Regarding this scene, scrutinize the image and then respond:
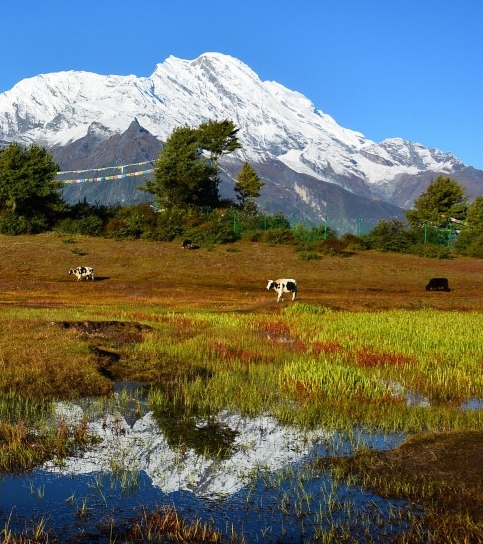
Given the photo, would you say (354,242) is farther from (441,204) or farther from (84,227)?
(441,204)

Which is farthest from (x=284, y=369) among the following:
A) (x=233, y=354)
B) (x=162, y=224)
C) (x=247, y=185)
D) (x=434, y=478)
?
(x=247, y=185)

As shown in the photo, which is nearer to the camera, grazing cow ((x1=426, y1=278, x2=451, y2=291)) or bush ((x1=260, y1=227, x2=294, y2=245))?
grazing cow ((x1=426, y1=278, x2=451, y2=291))

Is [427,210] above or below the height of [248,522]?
above

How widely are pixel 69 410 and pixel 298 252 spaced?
193 feet

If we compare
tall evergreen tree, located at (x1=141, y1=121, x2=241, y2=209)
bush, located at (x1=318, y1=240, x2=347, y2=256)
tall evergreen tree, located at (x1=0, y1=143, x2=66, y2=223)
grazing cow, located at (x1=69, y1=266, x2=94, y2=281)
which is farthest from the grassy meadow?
tall evergreen tree, located at (x1=141, y1=121, x2=241, y2=209)

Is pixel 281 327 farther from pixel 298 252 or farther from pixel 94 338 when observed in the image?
pixel 298 252

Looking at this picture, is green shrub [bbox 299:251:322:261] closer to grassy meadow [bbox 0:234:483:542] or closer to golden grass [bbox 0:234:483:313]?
golden grass [bbox 0:234:483:313]

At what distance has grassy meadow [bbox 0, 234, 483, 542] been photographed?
31.8 feet

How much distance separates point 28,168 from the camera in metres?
78.8

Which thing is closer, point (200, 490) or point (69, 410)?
point (200, 490)

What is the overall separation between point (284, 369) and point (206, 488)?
7968mm

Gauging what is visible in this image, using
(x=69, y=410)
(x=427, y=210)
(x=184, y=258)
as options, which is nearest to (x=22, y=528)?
(x=69, y=410)

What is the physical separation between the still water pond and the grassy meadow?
21.8 inches

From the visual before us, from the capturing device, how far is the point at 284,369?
16.5 m
